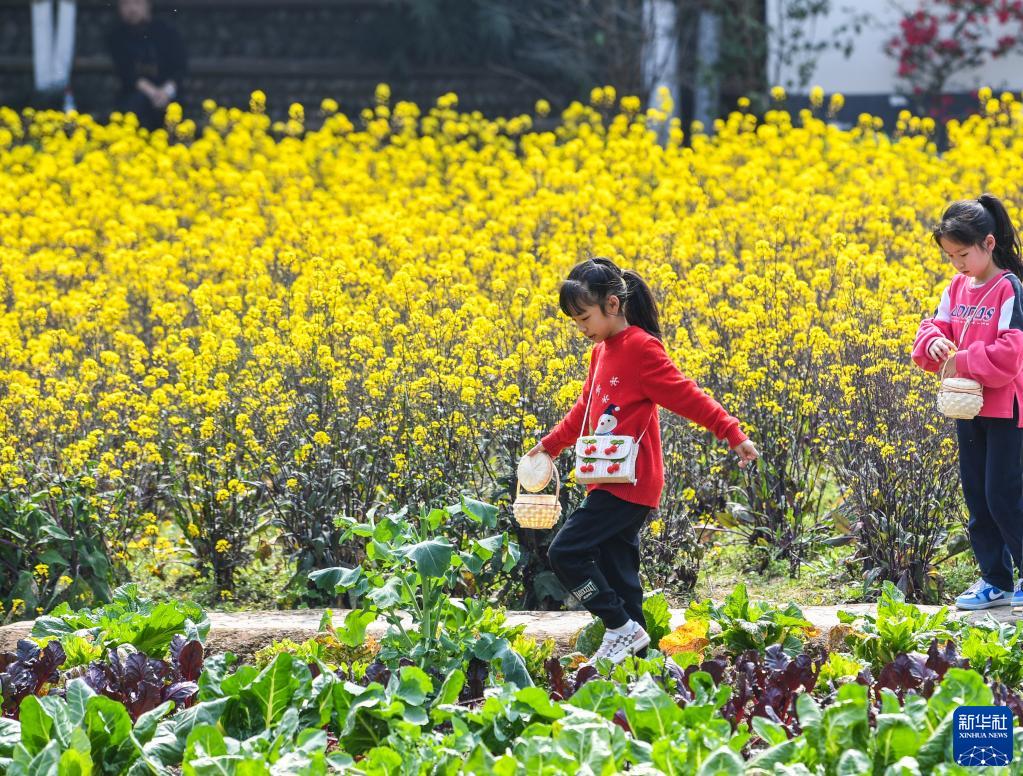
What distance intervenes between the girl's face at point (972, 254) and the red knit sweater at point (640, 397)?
982mm

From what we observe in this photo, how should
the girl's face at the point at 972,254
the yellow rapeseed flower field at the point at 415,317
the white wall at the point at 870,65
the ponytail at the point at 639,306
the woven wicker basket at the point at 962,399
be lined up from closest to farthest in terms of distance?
the ponytail at the point at 639,306 → the woven wicker basket at the point at 962,399 → the girl's face at the point at 972,254 → the yellow rapeseed flower field at the point at 415,317 → the white wall at the point at 870,65

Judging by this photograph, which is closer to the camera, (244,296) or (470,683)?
(470,683)

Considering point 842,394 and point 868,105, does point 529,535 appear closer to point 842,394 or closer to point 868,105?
point 842,394

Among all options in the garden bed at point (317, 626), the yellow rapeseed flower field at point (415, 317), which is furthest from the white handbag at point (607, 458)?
the yellow rapeseed flower field at point (415, 317)

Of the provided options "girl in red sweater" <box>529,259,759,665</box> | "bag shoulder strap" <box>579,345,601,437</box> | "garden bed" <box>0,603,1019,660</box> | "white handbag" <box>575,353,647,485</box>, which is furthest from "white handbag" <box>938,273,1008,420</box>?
"bag shoulder strap" <box>579,345,601,437</box>

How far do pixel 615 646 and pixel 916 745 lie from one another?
1.15 meters

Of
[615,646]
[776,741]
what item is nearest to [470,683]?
[615,646]

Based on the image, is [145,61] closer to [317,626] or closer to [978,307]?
[317,626]

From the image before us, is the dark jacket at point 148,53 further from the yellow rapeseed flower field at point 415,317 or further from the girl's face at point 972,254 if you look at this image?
the girl's face at point 972,254

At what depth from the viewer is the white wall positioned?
46.4ft

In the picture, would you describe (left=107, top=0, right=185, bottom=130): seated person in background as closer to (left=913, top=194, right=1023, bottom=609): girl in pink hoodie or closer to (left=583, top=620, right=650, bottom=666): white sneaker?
(left=913, top=194, right=1023, bottom=609): girl in pink hoodie

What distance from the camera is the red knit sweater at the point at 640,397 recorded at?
13.4 feet

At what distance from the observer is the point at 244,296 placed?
7.76 m

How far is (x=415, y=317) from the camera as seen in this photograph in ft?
20.2
